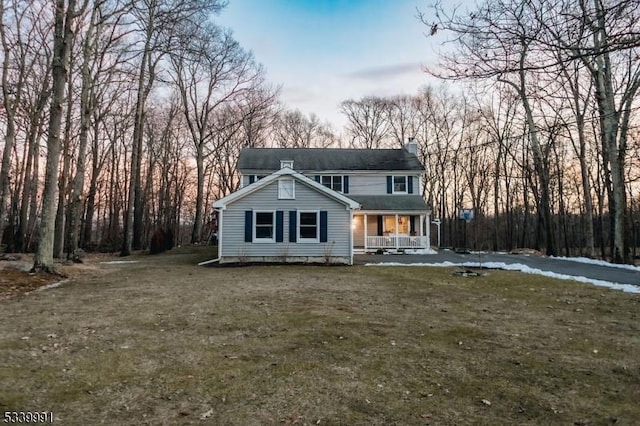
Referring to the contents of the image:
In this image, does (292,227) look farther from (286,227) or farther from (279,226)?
(279,226)

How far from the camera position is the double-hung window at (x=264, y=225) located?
17219 mm

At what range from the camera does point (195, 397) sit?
378cm

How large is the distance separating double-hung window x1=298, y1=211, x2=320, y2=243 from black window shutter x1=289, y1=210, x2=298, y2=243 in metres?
0.23

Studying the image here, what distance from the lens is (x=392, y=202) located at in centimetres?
2392

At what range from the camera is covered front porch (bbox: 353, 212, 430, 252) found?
23047 millimetres

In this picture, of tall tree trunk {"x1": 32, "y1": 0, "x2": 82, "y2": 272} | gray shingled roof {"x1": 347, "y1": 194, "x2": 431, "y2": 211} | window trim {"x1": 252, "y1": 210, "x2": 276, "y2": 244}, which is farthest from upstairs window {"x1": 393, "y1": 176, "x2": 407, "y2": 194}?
tall tree trunk {"x1": 32, "y1": 0, "x2": 82, "y2": 272}

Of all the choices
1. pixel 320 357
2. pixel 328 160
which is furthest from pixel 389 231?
pixel 320 357

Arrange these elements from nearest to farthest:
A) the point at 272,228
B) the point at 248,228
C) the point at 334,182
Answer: the point at 248,228 < the point at 272,228 < the point at 334,182

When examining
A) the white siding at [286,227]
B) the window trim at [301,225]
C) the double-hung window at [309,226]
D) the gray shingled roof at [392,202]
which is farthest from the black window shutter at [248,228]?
the gray shingled roof at [392,202]

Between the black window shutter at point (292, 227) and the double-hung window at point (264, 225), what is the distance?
2.44ft

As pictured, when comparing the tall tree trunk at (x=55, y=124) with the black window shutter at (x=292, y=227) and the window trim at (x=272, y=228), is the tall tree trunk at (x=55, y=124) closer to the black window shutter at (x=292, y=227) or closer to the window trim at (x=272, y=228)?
the window trim at (x=272, y=228)

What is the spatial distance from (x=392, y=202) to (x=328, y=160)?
5.08 meters

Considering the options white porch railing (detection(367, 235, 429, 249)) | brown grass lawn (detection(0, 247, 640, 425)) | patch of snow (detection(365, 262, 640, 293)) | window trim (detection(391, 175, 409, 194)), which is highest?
window trim (detection(391, 175, 409, 194))

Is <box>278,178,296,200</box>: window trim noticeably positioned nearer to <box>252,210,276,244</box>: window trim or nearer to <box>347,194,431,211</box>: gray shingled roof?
<box>252,210,276,244</box>: window trim
